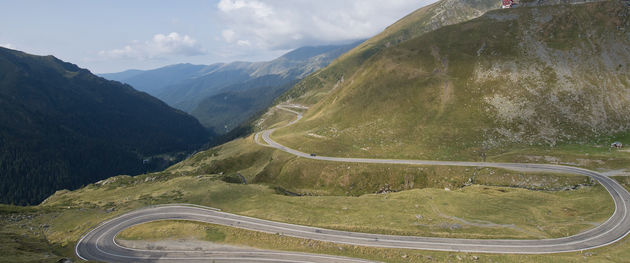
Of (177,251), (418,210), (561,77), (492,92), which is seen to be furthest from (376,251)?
(561,77)

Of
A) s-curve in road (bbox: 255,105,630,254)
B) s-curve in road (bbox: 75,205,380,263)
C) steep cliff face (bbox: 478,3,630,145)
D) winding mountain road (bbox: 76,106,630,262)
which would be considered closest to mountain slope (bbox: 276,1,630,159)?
steep cliff face (bbox: 478,3,630,145)

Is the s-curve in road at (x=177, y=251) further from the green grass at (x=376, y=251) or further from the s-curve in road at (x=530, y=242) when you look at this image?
the s-curve in road at (x=530, y=242)

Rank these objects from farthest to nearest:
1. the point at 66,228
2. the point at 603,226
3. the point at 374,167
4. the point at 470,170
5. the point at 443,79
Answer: the point at 443,79 → the point at 374,167 → the point at 470,170 → the point at 66,228 → the point at 603,226

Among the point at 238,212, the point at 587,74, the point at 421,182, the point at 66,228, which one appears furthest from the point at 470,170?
the point at 66,228

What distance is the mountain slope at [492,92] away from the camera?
98.6 metres

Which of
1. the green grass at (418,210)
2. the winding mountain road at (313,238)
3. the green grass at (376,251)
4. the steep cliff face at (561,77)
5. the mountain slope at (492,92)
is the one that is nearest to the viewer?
the green grass at (376,251)

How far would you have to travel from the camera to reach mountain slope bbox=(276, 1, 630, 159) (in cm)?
9856

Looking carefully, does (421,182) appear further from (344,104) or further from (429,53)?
(429,53)

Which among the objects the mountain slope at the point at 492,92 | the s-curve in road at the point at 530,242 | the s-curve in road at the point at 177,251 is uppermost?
the mountain slope at the point at 492,92

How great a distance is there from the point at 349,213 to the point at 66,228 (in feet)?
206

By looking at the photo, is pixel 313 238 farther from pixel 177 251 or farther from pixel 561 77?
pixel 561 77

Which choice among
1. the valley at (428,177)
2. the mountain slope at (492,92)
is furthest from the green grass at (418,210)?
the mountain slope at (492,92)

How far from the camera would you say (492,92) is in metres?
114

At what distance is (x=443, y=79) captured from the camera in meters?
128
